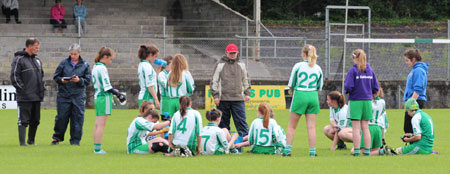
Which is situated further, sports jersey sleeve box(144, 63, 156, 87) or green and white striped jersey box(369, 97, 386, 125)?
sports jersey sleeve box(144, 63, 156, 87)

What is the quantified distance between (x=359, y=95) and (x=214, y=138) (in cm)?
218

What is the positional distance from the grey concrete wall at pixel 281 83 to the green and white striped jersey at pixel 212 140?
13234mm

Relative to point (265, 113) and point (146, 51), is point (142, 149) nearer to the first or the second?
point (146, 51)

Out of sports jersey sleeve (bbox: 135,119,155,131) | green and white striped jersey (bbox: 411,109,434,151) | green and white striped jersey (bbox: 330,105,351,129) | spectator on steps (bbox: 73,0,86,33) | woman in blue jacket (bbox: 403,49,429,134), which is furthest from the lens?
spectator on steps (bbox: 73,0,86,33)

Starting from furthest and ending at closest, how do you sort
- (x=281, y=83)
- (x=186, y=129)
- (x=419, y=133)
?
(x=281, y=83), (x=419, y=133), (x=186, y=129)

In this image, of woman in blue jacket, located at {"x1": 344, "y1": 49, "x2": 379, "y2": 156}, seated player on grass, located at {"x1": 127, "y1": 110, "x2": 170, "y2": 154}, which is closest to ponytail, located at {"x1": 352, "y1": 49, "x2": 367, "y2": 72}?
woman in blue jacket, located at {"x1": 344, "y1": 49, "x2": 379, "y2": 156}

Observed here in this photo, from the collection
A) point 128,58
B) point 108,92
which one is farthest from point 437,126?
point 128,58

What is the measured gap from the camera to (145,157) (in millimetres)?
10719

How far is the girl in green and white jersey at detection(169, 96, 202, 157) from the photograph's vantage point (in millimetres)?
10805

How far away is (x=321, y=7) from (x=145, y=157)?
107ft

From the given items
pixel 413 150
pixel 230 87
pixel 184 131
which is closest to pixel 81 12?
pixel 230 87

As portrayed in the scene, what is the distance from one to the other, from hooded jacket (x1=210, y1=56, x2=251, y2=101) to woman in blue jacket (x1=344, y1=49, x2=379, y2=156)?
6.99ft

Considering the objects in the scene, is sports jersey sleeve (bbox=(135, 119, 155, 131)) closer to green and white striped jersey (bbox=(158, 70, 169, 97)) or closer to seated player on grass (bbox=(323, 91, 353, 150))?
green and white striped jersey (bbox=(158, 70, 169, 97))

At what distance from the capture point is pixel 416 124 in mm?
11273
